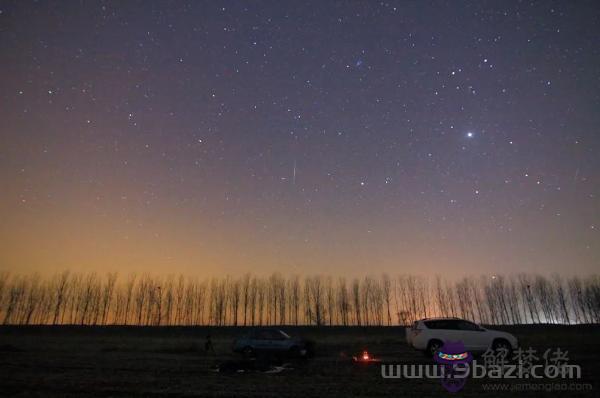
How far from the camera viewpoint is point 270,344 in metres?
18.6

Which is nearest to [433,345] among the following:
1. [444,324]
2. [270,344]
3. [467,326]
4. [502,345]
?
[444,324]

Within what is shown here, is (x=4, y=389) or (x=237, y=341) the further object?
(x=237, y=341)

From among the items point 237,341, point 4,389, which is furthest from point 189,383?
point 237,341

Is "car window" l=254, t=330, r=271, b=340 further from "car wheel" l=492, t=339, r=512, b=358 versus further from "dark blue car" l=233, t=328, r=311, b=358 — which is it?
"car wheel" l=492, t=339, r=512, b=358

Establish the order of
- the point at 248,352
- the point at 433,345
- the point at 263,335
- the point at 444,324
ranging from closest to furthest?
the point at 433,345 < the point at 444,324 < the point at 248,352 < the point at 263,335

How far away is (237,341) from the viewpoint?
1944cm

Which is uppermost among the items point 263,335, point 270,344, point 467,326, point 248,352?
point 467,326

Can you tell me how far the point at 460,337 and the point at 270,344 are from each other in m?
8.98

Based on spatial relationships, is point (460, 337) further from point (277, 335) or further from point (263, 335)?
point (263, 335)

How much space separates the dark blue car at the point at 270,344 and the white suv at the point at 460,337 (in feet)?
18.4

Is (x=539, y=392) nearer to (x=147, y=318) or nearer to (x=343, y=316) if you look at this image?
(x=343, y=316)

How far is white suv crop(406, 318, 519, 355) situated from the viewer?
15.7m

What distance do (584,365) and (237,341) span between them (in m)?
15.0

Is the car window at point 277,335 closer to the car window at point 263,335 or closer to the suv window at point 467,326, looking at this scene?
the car window at point 263,335
